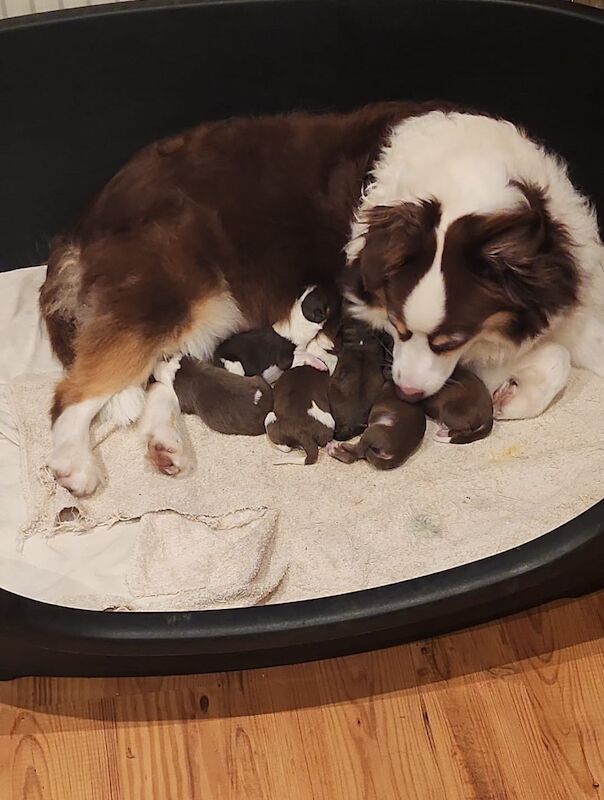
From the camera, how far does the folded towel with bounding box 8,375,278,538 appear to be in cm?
239

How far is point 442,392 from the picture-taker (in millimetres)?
2434

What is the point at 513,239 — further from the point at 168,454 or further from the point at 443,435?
the point at 168,454

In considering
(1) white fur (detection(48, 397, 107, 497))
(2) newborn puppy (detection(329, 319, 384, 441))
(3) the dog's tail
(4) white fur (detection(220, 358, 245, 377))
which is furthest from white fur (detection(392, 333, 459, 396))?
(3) the dog's tail

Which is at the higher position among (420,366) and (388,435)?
(420,366)

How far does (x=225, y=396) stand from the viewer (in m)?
2.47

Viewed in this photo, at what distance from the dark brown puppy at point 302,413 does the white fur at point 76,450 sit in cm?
48

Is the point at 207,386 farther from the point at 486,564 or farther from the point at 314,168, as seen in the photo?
the point at 486,564

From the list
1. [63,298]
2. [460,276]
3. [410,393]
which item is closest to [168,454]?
[63,298]

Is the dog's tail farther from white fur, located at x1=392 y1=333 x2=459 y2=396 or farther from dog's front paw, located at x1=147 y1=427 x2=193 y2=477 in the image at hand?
white fur, located at x1=392 y1=333 x2=459 y2=396

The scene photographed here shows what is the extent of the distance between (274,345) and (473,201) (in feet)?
2.37

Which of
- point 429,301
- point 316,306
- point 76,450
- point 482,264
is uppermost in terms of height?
point 482,264

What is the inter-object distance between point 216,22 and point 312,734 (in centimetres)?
209

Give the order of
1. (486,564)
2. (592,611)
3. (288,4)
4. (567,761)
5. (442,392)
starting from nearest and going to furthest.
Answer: (486,564), (567,761), (592,611), (442,392), (288,4)

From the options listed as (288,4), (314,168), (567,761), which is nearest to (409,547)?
(567,761)
